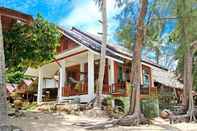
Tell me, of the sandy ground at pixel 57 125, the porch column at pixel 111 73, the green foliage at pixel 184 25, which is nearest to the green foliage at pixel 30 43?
the sandy ground at pixel 57 125

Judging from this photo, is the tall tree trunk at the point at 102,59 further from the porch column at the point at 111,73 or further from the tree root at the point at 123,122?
the porch column at the point at 111,73

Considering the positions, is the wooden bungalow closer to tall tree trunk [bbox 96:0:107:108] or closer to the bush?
the bush

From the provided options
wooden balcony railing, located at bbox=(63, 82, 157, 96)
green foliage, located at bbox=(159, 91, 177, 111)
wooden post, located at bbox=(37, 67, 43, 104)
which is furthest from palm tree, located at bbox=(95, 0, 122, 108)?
wooden post, located at bbox=(37, 67, 43, 104)

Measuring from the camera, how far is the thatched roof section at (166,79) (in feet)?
105

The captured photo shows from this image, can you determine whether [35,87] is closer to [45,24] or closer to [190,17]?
[45,24]

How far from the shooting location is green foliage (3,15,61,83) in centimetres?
1589

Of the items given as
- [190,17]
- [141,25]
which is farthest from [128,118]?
[190,17]

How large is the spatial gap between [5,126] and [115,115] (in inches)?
376

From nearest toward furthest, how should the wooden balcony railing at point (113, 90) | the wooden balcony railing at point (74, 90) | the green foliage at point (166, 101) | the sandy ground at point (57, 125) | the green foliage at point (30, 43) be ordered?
the sandy ground at point (57, 125) < the green foliage at point (30, 43) < the wooden balcony railing at point (113, 90) < the wooden balcony railing at point (74, 90) < the green foliage at point (166, 101)

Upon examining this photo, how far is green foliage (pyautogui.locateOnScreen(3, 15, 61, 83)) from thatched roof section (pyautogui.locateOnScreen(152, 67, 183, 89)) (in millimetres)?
16391

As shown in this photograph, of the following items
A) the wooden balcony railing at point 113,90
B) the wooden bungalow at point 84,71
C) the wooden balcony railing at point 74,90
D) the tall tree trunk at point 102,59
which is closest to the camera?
the tall tree trunk at point 102,59

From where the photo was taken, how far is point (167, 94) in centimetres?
2583

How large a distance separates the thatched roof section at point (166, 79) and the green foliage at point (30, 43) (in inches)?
645

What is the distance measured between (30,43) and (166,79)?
2053cm
